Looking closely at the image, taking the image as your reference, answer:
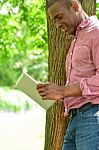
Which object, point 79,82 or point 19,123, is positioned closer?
point 79,82

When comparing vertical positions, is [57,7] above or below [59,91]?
above

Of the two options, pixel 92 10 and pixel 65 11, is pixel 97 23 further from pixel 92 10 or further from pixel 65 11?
pixel 92 10

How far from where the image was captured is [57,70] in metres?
→ 3.96

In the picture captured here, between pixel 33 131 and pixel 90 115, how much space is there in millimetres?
10771

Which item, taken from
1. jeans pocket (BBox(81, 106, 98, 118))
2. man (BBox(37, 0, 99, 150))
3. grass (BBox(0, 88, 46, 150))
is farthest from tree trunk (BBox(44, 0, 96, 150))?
grass (BBox(0, 88, 46, 150))

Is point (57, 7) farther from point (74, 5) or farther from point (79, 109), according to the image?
point (79, 109)

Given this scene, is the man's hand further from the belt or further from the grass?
the grass

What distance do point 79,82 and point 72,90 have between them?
0.06 m

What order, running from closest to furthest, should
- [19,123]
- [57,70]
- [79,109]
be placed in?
[79,109] → [57,70] → [19,123]

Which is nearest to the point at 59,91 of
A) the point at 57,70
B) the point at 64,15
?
the point at 64,15

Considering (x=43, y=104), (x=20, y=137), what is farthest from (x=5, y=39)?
(x=20, y=137)

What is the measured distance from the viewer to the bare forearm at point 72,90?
299 cm

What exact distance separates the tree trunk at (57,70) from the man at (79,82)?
0.71 m

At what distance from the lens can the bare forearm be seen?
299cm
